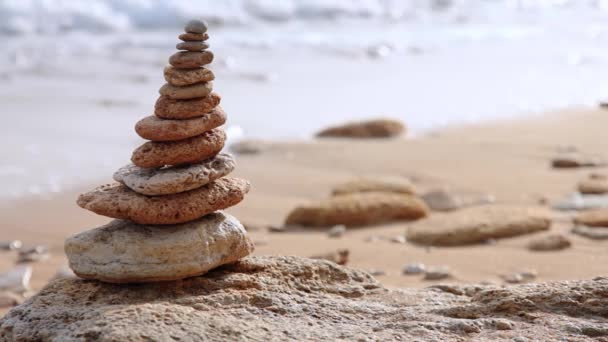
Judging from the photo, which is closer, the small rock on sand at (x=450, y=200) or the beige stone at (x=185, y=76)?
the beige stone at (x=185, y=76)

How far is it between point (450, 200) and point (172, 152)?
383 centimetres

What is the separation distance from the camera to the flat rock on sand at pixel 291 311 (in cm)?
334

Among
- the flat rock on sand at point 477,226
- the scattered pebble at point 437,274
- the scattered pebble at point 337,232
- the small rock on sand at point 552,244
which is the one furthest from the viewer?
the scattered pebble at point 337,232

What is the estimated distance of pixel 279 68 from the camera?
1384 cm

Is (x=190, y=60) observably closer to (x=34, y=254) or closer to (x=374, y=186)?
(x=34, y=254)

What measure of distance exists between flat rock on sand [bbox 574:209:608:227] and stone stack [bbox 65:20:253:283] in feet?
10.4

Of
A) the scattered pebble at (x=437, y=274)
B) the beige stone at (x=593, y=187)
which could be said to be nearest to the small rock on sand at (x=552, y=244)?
the scattered pebble at (x=437, y=274)

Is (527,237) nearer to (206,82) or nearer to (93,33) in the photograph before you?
(206,82)

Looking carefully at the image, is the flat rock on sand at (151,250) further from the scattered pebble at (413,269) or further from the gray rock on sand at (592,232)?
the gray rock on sand at (592,232)

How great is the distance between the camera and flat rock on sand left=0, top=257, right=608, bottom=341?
334 cm

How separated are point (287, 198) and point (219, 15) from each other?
11423 mm

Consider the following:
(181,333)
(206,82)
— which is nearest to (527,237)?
(206,82)

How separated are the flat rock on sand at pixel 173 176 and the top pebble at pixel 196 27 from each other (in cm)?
49

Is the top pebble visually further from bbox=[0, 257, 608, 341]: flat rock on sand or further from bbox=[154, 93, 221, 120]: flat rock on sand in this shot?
bbox=[0, 257, 608, 341]: flat rock on sand
